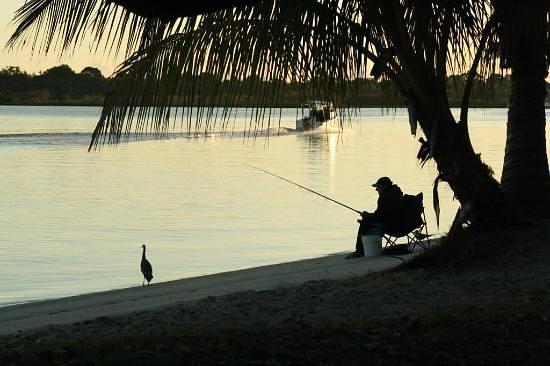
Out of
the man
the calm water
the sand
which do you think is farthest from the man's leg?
the calm water

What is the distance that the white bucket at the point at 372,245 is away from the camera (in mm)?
12375

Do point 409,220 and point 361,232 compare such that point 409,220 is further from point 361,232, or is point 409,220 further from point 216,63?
point 216,63

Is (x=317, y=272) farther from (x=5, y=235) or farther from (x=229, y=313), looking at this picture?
(x=5, y=235)

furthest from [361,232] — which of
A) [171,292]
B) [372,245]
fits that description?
[171,292]

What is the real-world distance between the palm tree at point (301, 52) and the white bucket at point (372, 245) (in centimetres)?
276

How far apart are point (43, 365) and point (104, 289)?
7.58m

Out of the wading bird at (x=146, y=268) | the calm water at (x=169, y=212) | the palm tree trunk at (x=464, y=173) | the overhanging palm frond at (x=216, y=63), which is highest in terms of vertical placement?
the overhanging palm frond at (x=216, y=63)

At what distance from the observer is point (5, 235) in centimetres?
1925

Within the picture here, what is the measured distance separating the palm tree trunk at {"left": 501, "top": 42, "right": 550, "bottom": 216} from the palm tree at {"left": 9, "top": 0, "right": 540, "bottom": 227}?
1.90 feet

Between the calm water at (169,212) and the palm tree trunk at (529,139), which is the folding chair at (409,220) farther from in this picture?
the palm tree trunk at (529,139)

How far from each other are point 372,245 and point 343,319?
4762 millimetres

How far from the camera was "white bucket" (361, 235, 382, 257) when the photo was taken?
12.4 metres

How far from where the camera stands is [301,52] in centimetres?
802

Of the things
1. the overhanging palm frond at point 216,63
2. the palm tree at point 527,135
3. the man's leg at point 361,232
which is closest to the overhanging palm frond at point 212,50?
the overhanging palm frond at point 216,63
